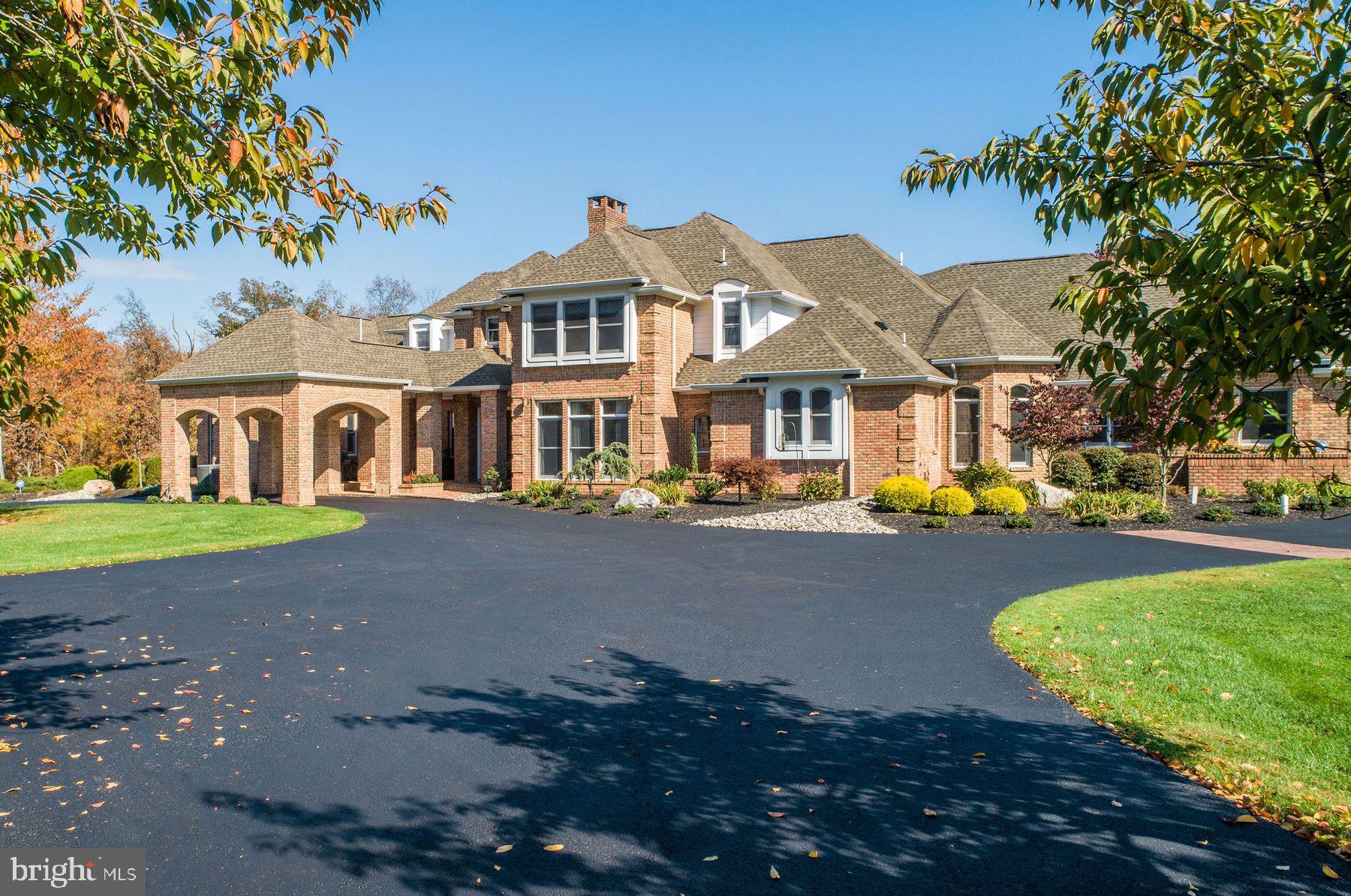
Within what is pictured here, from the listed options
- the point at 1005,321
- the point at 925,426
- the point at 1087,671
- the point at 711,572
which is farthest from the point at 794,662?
the point at 1005,321

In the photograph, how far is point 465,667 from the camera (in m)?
8.41

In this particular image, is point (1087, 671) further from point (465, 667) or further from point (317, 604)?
point (317, 604)

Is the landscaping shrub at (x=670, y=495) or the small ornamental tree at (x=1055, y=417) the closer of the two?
the small ornamental tree at (x=1055, y=417)

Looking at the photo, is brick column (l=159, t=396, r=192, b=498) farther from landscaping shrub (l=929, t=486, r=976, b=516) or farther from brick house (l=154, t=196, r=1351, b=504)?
landscaping shrub (l=929, t=486, r=976, b=516)

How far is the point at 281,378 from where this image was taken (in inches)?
1045

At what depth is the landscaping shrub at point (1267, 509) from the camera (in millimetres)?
20219

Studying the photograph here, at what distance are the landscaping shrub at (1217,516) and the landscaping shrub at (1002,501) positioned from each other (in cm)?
374

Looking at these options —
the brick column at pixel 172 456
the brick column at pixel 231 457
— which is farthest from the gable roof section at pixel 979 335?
the brick column at pixel 172 456

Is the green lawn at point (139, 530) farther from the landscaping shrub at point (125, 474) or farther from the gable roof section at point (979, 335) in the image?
the gable roof section at point (979, 335)

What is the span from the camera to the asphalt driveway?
4531 millimetres

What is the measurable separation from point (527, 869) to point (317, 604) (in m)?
8.08

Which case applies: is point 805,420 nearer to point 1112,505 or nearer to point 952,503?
point 952,503

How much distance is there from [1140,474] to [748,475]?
1085cm

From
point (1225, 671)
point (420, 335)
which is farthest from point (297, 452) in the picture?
point (1225, 671)
